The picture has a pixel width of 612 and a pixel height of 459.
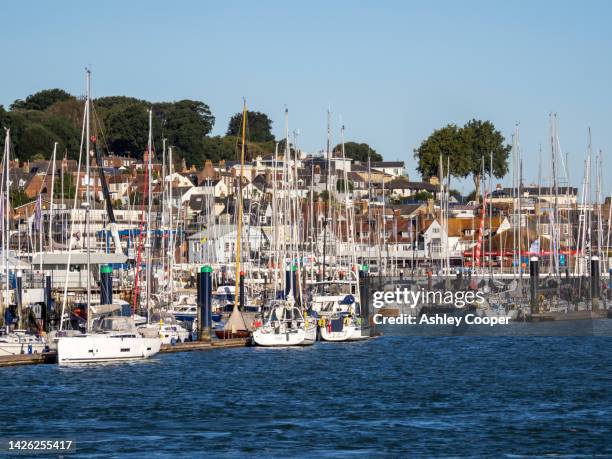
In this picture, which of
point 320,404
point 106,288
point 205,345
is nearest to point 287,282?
point 205,345

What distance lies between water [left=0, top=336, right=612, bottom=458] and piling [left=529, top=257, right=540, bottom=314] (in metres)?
11.0

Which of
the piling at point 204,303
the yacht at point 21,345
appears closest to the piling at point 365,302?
the piling at point 204,303

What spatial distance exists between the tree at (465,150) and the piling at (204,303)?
118 m

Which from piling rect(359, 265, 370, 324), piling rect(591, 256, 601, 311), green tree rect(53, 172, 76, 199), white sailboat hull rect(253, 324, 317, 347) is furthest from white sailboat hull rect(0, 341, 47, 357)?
green tree rect(53, 172, 76, 199)

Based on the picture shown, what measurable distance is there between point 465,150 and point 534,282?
107198mm

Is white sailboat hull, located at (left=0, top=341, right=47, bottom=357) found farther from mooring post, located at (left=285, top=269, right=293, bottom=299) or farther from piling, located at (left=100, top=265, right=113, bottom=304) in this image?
mooring post, located at (left=285, top=269, right=293, bottom=299)

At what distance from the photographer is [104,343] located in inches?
2144

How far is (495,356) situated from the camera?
66.1 m

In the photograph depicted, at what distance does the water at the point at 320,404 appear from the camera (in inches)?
1502

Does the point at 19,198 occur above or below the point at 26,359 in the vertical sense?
above

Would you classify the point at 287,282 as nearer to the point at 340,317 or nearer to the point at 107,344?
the point at 340,317

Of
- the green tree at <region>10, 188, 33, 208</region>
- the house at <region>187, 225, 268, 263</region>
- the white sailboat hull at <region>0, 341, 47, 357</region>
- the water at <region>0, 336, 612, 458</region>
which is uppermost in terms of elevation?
the green tree at <region>10, 188, 33, 208</region>

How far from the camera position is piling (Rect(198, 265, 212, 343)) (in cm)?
6378

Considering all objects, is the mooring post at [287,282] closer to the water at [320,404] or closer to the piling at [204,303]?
the water at [320,404]
